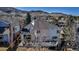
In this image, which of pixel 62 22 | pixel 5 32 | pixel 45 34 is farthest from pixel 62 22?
pixel 5 32

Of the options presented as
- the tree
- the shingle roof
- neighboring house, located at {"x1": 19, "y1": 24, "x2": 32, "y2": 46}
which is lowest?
neighboring house, located at {"x1": 19, "y1": 24, "x2": 32, "y2": 46}

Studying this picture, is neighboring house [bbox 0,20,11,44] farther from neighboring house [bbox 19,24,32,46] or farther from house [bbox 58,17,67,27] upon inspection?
house [bbox 58,17,67,27]

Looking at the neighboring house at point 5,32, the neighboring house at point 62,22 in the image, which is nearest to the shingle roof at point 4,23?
the neighboring house at point 5,32

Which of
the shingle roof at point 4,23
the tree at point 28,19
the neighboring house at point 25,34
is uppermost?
the tree at point 28,19

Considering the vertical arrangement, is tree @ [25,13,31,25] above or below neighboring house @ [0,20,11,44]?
above

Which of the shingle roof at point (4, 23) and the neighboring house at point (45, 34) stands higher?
the shingle roof at point (4, 23)

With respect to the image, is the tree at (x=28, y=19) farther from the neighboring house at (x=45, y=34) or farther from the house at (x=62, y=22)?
the house at (x=62, y=22)

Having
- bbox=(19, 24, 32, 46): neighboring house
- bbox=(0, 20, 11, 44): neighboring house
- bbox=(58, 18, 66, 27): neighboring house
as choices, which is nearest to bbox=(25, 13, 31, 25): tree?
bbox=(19, 24, 32, 46): neighboring house

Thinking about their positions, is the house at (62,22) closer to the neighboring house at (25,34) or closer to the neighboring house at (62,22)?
the neighboring house at (62,22)

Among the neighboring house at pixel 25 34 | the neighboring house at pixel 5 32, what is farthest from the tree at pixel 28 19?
the neighboring house at pixel 5 32
